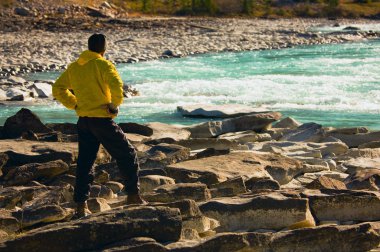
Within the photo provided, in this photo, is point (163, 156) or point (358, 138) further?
point (358, 138)

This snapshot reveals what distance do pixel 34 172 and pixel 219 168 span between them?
2081 mm

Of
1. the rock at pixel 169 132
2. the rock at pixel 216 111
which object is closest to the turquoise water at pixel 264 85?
the rock at pixel 216 111

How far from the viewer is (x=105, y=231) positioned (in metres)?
6.83

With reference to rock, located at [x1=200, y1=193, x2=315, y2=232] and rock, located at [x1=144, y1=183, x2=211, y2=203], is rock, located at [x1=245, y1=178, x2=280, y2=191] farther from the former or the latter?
rock, located at [x1=200, y1=193, x2=315, y2=232]

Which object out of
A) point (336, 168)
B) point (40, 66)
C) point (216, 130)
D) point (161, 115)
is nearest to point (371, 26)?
point (40, 66)

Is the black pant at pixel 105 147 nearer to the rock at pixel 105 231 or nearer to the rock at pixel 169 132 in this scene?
the rock at pixel 105 231

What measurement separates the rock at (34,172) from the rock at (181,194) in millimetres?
1887

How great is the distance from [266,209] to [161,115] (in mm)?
13195

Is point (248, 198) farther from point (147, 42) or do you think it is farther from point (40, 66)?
point (147, 42)

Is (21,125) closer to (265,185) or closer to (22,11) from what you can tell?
(265,185)

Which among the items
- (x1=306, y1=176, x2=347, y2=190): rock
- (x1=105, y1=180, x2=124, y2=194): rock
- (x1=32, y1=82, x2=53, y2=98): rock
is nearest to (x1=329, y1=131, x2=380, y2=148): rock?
(x1=306, y1=176, x2=347, y2=190): rock

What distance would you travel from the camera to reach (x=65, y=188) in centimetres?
909

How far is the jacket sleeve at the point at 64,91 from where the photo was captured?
8336 millimetres

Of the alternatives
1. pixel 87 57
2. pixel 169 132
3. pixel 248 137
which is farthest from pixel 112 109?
pixel 169 132
